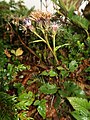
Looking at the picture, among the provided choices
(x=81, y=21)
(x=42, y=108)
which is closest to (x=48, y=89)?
(x=42, y=108)

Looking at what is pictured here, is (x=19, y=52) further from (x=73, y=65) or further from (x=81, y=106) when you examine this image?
(x=81, y=106)

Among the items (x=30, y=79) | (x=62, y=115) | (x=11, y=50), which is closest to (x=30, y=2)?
(x=11, y=50)

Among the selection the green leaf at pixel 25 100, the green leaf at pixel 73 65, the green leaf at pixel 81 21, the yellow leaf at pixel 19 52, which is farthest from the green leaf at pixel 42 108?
the green leaf at pixel 81 21

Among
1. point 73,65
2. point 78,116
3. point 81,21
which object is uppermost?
point 81,21

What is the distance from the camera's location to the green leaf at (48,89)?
32.3 inches

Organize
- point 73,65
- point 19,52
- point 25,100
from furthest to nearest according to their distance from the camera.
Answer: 1. point 19,52
2. point 73,65
3. point 25,100

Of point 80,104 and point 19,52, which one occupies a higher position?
point 19,52

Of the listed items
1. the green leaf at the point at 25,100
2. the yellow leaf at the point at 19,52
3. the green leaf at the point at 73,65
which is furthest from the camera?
the yellow leaf at the point at 19,52

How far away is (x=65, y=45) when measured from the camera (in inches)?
40.3

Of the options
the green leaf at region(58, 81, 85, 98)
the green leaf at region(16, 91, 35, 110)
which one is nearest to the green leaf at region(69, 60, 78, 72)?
the green leaf at region(58, 81, 85, 98)

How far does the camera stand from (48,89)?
0.83 metres

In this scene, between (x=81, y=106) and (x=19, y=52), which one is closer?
(x=81, y=106)

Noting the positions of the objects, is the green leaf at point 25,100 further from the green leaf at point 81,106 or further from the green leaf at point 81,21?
the green leaf at point 81,21

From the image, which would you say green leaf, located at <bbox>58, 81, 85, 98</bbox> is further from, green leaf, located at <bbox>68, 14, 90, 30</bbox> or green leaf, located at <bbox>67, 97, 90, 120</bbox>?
green leaf, located at <bbox>68, 14, 90, 30</bbox>
